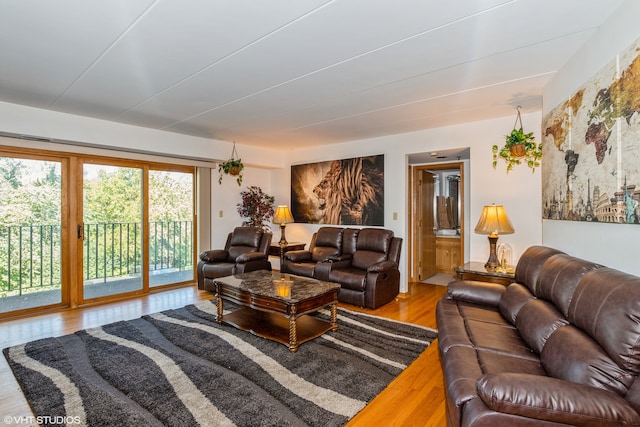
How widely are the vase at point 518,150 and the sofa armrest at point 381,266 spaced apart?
6.40ft

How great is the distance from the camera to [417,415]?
6.61 feet

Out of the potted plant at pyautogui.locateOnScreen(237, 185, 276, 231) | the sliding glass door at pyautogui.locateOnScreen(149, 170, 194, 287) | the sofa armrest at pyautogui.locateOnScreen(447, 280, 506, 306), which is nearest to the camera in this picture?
the sofa armrest at pyautogui.locateOnScreen(447, 280, 506, 306)

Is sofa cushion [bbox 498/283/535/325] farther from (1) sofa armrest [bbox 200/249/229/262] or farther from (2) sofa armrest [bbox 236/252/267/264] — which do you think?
(1) sofa armrest [bbox 200/249/229/262]

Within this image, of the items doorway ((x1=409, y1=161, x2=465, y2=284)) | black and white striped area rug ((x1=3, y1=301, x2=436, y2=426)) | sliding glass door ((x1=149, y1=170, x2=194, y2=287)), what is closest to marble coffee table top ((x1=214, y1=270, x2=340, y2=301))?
black and white striped area rug ((x1=3, y1=301, x2=436, y2=426))

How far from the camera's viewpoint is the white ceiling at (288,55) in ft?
6.25

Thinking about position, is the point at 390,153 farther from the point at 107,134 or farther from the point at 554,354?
the point at 107,134

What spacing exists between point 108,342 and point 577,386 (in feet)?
11.6

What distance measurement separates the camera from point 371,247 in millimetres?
4742

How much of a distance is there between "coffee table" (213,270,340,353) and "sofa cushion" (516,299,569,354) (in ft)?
5.56

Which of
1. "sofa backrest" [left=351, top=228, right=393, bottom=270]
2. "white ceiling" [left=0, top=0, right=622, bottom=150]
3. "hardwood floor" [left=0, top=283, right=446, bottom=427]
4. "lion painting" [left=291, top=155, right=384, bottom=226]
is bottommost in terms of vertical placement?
"hardwood floor" [left=0, top=283, right=446, bottom=427]

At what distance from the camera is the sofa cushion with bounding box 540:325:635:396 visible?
1325 millimetres

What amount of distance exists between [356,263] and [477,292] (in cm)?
207

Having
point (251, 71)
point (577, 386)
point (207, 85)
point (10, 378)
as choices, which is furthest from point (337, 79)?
point (10, 378)

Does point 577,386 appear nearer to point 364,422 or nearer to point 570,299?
point 570,299
